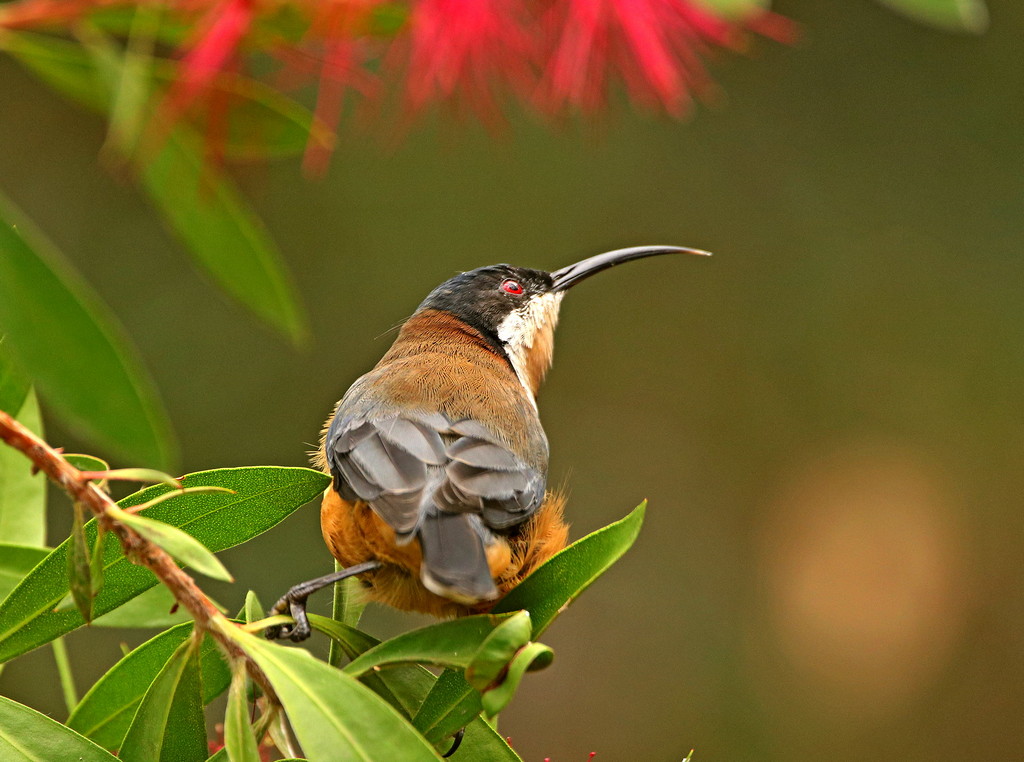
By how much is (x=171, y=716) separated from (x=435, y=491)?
0.72 metres

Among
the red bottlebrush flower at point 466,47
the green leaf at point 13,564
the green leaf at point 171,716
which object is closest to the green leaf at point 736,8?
the red bottlebrush flower at point 466,47

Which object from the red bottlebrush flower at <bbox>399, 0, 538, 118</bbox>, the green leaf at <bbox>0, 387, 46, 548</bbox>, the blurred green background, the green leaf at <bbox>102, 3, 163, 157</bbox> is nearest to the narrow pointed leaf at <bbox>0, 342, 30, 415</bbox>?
the green leaf at <bbox>0, 387, 46, 548</bbox>

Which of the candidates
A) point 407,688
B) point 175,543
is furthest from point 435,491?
point 175,543

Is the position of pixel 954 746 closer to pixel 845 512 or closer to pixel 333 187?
pixel 845 512

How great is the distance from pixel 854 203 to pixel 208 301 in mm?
4661

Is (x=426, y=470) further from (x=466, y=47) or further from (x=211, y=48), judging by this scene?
(x=466, y=47)

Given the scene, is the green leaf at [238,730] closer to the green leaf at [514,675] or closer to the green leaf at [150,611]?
the green leaf at [514,675]

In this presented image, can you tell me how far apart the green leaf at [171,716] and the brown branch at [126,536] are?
3.2 inches

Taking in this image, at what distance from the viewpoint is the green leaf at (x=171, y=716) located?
167cm

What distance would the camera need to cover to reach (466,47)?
2965 mm

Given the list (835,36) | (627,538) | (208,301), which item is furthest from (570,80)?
(835,36)

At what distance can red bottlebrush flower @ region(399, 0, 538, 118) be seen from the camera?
9.41ft

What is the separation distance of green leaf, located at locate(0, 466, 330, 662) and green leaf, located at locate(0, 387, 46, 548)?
42 cm

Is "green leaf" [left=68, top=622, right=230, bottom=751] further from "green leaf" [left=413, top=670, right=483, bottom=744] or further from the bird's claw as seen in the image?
"green leaf" [left=413, top=670, right=483, bottom=744]
